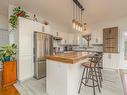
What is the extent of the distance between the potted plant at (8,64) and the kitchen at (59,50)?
0.55 ft

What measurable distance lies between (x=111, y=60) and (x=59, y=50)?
2.94 metres

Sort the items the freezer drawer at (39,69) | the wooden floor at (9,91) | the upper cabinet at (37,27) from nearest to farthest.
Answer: the wooden floor at (9,91) → the freezer drawer at (39,69) → the upper cabinet at (37,27)

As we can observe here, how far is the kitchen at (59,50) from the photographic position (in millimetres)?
2586

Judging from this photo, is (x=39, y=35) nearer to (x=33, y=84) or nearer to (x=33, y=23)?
(x=33, y=23)

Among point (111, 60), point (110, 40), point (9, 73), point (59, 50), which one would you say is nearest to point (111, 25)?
point (110, 40)

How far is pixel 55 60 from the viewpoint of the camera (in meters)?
2.55

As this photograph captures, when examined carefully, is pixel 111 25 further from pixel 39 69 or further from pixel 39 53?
pixel 39 69

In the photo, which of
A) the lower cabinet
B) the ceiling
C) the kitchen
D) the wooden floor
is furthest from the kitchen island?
the ceiling

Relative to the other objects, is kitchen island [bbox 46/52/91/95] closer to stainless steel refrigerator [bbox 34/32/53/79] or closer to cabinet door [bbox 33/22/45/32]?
stainless steel refrigerator [bbox 34/32/53/79]

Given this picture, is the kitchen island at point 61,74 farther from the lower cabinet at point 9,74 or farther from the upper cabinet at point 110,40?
the upper cabinet at point 110,40

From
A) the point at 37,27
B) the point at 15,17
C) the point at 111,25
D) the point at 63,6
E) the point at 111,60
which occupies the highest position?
the point at 63,6

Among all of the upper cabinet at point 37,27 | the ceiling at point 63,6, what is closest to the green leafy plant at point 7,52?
the upper cabinet at point 37,27

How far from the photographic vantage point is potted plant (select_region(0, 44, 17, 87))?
10.9 feet

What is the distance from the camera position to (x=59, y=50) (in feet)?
21.1
